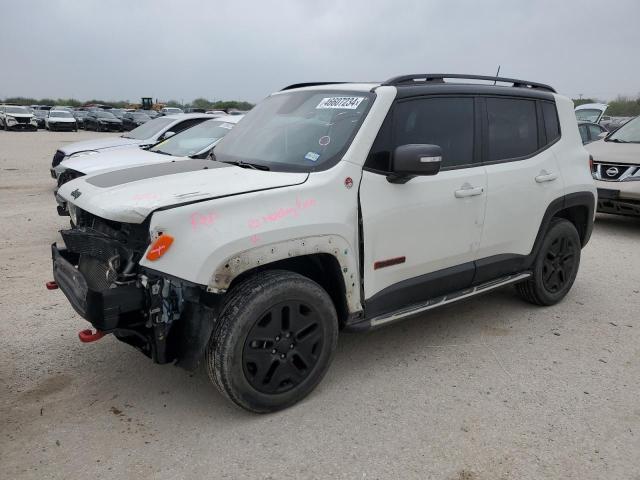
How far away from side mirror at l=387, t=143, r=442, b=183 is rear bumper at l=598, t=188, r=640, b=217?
5745 millimetres

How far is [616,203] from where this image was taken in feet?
25.4

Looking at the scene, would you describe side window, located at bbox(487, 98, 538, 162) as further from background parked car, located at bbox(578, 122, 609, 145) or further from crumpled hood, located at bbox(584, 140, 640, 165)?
background parked car, located at bbox(578, 122, 609, 145)

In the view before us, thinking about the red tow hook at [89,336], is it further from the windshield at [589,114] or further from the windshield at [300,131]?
the windshield at [589,114]

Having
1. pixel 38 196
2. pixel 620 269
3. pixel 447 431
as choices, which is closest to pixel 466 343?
pixel 447 431

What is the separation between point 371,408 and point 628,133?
792 centimetres

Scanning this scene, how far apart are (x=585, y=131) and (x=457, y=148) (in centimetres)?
1043

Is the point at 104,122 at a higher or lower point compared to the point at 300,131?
lower

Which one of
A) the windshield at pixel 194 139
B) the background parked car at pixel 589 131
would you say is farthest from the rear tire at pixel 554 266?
the background parked car at pixel 589 131

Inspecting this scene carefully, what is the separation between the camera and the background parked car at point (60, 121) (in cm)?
3328

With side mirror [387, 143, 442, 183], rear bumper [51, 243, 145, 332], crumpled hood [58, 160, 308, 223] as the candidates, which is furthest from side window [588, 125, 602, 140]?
rear bumper [51, 243, 145, 332]

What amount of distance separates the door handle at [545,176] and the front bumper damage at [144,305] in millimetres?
2844

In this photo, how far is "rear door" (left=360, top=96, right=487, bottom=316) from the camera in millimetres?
3277

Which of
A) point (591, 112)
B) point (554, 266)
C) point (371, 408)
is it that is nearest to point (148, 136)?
point (554, 266)

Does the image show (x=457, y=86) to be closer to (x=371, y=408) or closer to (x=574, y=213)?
(x=574, y=213)
